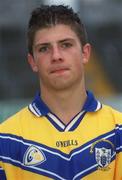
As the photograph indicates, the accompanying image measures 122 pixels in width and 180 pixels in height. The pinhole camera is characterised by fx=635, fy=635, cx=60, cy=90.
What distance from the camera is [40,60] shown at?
6.59 feet

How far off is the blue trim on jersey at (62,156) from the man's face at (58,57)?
0.20 m

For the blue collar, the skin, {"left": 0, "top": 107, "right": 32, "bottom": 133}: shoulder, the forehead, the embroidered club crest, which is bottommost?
the embroidered club crest

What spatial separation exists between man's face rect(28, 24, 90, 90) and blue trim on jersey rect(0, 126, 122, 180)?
196 mm

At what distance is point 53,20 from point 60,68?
18 centimetres

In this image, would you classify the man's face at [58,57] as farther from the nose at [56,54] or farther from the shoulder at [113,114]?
the shoulder at [113,114]

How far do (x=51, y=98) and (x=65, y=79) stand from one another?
0.33 ft

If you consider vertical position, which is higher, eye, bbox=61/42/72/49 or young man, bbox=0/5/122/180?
eye, bbox=61/42/72/49

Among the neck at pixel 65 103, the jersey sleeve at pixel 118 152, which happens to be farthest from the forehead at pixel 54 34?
the jersey sleeve at pixel 118 152

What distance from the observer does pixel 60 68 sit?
77.5 inches

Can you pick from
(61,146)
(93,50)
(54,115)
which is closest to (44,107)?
(54,115)

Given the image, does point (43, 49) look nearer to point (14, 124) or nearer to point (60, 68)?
point (60, 68)

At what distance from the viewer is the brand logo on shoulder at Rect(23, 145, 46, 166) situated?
1.99 m

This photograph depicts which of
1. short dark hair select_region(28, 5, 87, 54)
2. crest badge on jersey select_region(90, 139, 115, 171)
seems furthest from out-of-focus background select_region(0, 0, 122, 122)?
crest badge on jersey select_region(90, 139, 115, 171)

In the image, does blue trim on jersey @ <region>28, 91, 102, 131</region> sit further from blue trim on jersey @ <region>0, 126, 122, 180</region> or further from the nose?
the nose
